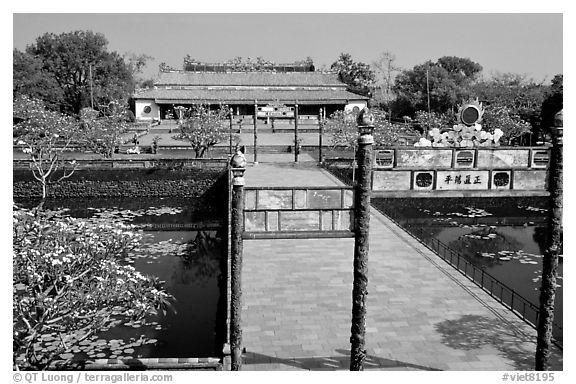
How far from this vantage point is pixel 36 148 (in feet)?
83.9

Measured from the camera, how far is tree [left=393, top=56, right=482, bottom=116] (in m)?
53.6

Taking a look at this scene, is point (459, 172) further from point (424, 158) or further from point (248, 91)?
point (248, 91)

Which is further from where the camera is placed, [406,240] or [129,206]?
[129,206]

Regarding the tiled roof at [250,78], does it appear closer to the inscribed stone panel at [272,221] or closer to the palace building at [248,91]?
the palace building at [248,91]

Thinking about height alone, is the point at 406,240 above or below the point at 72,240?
below

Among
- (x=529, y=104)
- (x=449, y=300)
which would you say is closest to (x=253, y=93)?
(x=529, y=104)

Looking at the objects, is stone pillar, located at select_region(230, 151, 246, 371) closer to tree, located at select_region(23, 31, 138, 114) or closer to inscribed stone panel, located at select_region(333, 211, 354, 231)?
inscribed stone panel, located at select_region(333, 211, 354, 231)

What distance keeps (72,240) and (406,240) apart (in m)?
10.6

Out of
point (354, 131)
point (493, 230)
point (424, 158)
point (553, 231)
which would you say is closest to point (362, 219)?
point (553, 231)

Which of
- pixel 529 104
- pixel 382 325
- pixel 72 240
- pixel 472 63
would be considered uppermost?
pixel 472 63

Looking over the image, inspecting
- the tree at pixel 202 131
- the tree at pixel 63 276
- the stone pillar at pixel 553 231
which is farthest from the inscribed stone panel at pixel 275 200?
the tree at pixel 202 131

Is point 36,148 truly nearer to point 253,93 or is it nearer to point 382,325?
point 382,325

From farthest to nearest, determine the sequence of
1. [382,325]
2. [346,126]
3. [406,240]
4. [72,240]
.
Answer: [346,126] < [406,240] < [382,325] < [72,240]

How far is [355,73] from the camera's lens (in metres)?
71.8
